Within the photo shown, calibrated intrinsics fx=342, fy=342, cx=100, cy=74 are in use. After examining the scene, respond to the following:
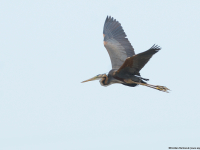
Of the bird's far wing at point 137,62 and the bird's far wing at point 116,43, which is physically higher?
the bird's far wing at point 116,43

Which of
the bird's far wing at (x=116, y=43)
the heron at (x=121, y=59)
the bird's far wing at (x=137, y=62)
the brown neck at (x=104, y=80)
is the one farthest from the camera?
the bird's far wing at (x=116, y=43)

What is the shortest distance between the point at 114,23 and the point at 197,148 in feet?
24.0

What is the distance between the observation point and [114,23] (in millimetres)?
15109

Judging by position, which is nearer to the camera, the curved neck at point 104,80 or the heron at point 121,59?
the heron at point 121,59

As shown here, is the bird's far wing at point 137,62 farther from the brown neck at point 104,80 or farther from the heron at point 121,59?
the brown neck at point 104,80

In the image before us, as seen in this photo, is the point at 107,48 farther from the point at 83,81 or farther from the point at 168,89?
the point at 168,89

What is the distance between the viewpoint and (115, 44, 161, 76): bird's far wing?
10.7 m

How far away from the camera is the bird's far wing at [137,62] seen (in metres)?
10.7

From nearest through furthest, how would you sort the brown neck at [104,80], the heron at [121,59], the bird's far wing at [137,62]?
the bird's far wing at [137,62], the heron at [121,59], the brown neck at [104,80]

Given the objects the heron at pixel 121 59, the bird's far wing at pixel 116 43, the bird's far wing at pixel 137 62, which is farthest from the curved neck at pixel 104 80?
the bird's far wing at pixel 116 43

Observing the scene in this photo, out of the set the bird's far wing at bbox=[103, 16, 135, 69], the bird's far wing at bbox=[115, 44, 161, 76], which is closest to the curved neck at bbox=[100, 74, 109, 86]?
the bird's far wing at bbox=[115, 44, 161, 76]

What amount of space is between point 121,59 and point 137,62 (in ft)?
7.40

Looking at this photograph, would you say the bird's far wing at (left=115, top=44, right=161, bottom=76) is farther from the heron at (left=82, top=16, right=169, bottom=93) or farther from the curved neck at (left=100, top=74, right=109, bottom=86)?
the curved neck at (left=100, top=74, right=109, bottom=86)

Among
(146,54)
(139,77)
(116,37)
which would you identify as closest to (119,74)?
(139,77)
